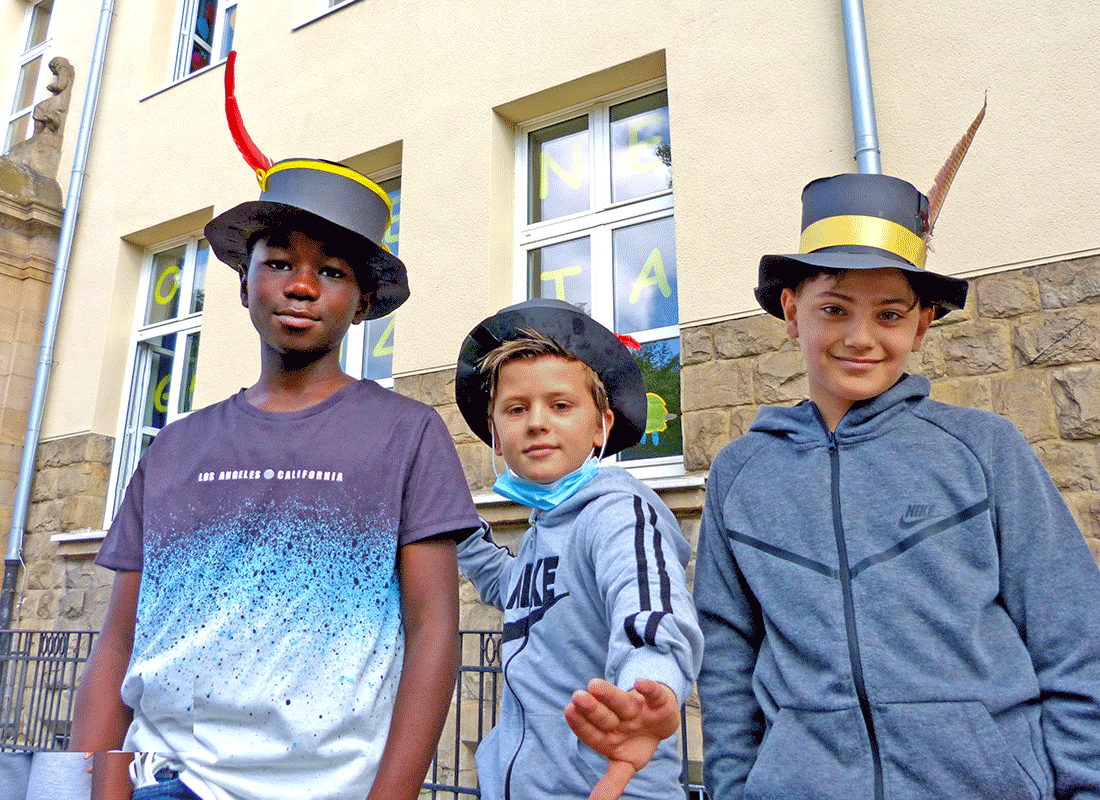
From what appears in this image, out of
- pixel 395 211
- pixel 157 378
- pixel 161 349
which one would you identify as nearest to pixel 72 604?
pixel 157 378

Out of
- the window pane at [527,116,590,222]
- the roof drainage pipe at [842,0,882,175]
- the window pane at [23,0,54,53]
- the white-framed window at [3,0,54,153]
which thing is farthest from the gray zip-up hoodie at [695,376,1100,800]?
the window pane at [23,0,54,53]

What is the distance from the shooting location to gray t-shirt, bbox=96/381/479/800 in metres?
1.39

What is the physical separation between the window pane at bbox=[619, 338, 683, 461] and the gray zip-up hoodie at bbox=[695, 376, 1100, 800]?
2.83 meters

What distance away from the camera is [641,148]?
517 cm

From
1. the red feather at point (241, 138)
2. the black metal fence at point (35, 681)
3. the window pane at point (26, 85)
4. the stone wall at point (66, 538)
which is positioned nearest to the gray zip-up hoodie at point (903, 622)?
the red feather at point (241, 138)

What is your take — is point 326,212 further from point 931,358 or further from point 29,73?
point 29,73

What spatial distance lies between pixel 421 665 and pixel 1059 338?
3134mm

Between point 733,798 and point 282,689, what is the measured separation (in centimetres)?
85

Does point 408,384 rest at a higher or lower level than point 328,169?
higher

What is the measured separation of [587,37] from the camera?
5.11 metres

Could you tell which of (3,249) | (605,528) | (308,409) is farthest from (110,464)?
(605,528)

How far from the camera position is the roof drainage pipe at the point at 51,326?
668cm

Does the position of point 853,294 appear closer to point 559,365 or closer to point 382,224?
point 559,365

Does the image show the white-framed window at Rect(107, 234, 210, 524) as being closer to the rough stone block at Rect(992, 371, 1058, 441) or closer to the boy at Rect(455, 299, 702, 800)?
the boy at Rect(455, 299, 702, 800)
